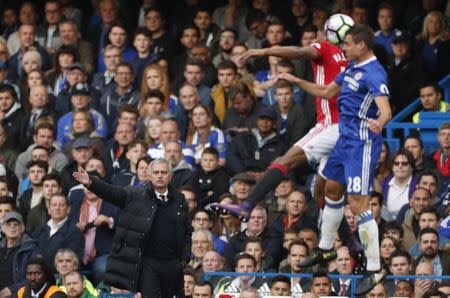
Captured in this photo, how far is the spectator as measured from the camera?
1009 inches

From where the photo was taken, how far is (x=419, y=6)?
2414 cm

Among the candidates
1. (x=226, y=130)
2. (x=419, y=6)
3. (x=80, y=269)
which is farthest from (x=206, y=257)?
(x=419, y=6)

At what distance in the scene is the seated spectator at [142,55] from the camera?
24.2 metres

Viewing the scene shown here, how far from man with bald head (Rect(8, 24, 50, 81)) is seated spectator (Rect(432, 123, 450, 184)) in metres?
6.36

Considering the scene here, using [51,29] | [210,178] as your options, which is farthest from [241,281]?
[51,29]

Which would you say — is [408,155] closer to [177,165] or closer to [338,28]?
[177,165]

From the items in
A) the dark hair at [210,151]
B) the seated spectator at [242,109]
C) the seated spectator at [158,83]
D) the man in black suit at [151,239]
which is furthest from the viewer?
the seated spectator at [158,83]

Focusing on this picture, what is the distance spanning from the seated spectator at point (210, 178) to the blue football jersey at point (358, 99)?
16.2 ft

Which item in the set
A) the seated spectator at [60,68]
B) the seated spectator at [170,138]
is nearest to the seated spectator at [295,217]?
the seated spectator at [170,138]

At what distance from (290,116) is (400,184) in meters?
1.91

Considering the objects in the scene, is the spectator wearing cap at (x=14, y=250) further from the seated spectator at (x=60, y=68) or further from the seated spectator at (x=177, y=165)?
the seated spectator at (x=60, y=68)

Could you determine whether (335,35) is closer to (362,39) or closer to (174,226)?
(362,39)

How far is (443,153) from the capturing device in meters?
21.1

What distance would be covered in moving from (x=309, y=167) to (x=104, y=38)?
4.76m
